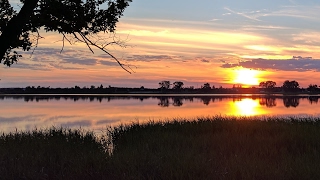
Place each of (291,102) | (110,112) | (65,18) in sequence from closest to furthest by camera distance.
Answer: (65,18), (110,112), (291,102)

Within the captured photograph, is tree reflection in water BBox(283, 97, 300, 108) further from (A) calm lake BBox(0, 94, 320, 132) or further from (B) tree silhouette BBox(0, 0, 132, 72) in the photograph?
(B) tree silhouette BBox(0, 0, 132, 72)

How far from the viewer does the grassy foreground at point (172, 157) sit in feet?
26.3

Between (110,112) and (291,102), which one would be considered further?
(291,102)

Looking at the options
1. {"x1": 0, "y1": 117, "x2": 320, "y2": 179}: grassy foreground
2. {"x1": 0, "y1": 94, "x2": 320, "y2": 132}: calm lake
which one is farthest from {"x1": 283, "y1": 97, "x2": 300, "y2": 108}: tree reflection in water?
→ {"x1": 0, "y1": 117, "x2": 320, "y2": 179}: grassy foreground

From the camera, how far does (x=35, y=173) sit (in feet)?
27.8

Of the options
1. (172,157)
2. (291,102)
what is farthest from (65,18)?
(291,102)

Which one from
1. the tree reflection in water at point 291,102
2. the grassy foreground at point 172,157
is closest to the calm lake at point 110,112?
the tree reflection in water at point 291,102

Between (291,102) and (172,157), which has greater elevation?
(172,157)

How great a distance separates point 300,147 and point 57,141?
321 inches

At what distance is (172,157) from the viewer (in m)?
9.21

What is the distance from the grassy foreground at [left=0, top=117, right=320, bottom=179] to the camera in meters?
8.02

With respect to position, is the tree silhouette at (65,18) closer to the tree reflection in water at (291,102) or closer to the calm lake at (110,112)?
the calm lake at (110,112)

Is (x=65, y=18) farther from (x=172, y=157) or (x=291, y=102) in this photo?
(x=291, y=102)

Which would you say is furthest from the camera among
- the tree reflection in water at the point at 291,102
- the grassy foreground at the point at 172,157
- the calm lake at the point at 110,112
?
the tree reflection in water at the point at 291,102
